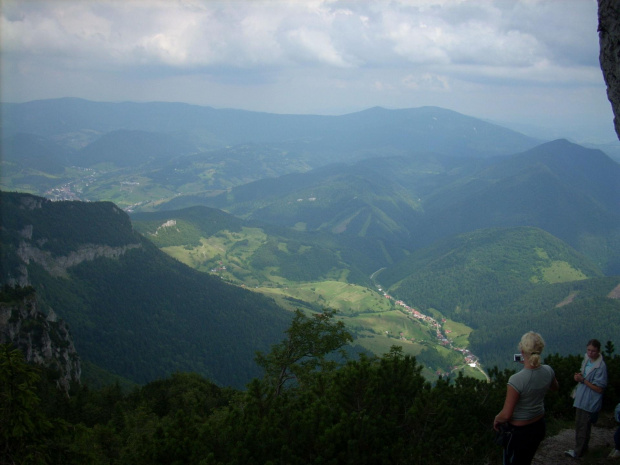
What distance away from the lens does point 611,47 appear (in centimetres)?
1444

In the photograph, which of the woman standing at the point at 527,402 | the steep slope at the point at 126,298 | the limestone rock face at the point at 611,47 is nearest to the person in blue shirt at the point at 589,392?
the woman standing at the point at 527,402

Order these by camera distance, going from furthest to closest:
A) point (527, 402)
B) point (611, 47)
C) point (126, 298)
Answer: point (126, 298) → point (611, 47) → point (527, 402)

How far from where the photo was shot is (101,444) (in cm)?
2714

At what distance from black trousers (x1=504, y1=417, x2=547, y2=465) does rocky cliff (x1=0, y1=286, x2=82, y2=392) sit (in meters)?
62.2

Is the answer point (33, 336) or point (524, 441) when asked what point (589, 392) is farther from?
point (33, 336)

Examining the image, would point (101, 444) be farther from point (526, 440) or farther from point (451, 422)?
point (526, 440)

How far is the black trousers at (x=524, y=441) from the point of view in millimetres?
10109

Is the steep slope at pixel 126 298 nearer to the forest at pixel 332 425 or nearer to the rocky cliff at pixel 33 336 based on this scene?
the rocky cliff at pixel 33 336

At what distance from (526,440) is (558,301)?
727 feet

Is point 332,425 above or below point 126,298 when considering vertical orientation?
above

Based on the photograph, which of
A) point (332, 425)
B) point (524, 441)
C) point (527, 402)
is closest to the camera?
point (527, 402)

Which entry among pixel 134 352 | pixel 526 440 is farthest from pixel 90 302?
pixel 526 440

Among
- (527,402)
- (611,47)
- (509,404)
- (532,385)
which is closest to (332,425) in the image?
(509,404)

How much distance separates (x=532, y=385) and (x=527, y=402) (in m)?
0.50
